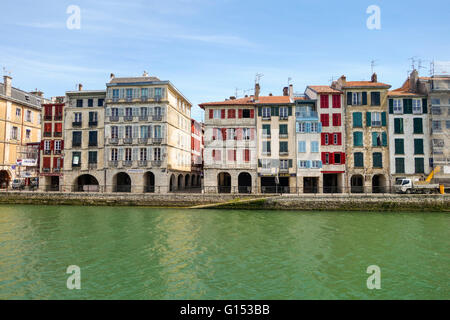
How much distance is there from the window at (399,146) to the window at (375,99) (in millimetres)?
5291

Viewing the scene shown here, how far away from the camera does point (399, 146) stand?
37625 millimetres

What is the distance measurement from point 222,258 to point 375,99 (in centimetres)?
3340

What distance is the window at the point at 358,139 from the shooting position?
37.8 m

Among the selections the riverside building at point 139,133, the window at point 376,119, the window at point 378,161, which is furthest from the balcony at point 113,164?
the window at point 376,119

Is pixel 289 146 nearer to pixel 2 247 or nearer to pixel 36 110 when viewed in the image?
pixel 2 247

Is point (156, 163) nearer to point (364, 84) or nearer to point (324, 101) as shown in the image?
point (324, 101)

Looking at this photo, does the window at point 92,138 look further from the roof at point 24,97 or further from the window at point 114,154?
the roof at point 24,97

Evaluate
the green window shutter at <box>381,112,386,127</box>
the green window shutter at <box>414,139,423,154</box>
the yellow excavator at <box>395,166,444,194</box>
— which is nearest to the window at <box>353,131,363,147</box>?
the green window shutter at <box>381,112,386,127</box>

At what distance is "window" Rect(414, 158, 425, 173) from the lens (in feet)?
122

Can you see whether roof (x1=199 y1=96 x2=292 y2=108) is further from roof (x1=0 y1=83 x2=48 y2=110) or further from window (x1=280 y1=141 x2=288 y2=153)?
roof (x1=0 y1=83 x2=48 y2=110)

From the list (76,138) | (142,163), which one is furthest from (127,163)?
(76,138)

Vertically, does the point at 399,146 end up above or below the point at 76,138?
below

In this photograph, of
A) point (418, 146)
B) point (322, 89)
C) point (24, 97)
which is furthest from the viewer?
point (24, 97)
